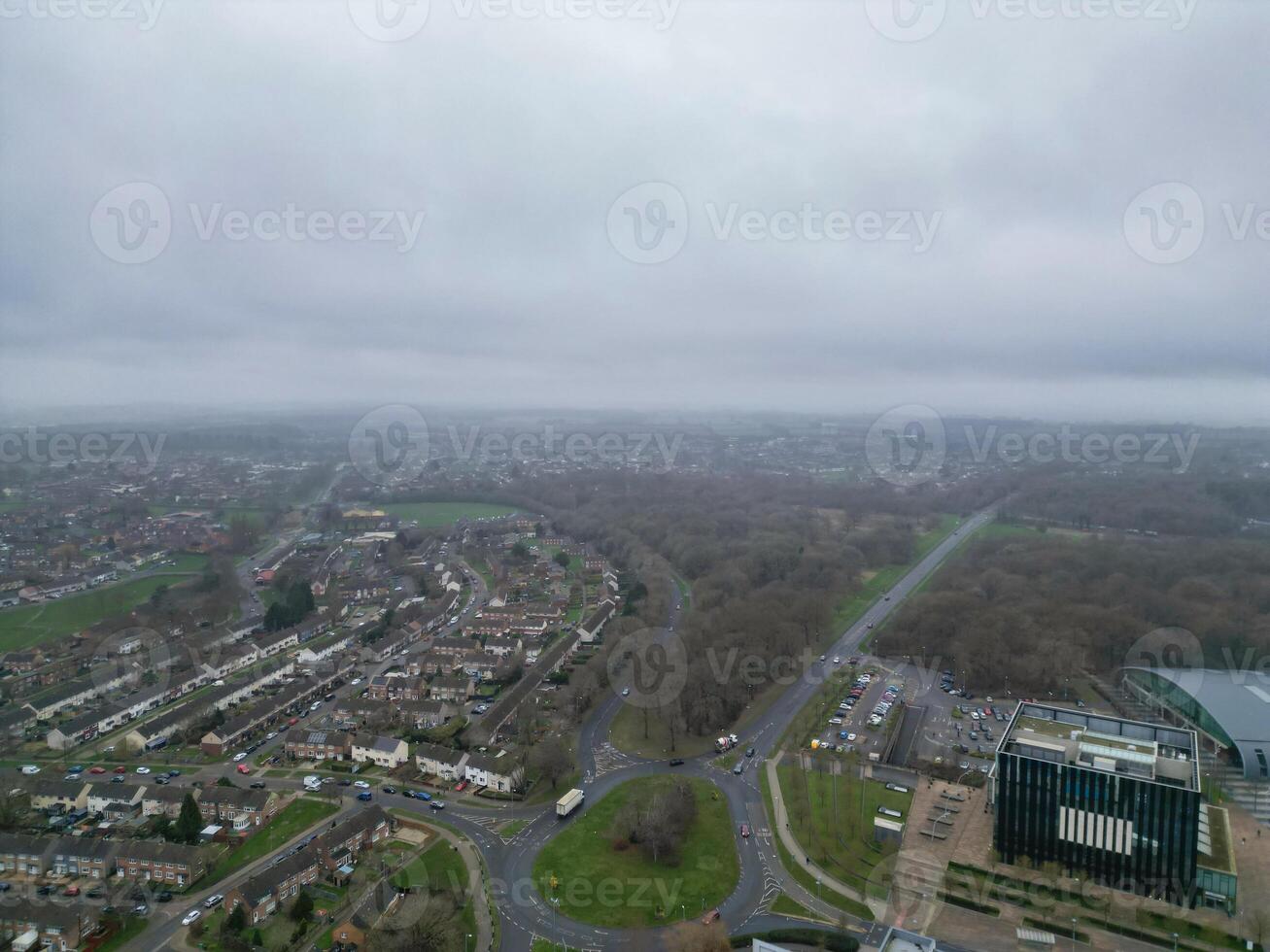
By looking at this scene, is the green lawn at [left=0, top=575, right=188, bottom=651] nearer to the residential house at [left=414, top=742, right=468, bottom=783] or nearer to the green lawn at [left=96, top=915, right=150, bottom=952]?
the residential house at [left=414, top=742, right=468, bottom=783]

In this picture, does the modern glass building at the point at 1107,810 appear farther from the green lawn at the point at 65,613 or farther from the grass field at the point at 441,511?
the grass field at the point at 441,511

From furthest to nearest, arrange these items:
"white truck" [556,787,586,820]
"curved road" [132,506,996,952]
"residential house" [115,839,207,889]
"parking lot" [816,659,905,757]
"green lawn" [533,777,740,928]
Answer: "parking lot" [816,659,905,757] < "white truck" [556,787,586,820] < "residential house" [115,839,207,889] < "green lawn" [533,777,740,928] < "curved road" [132,506,996,952]

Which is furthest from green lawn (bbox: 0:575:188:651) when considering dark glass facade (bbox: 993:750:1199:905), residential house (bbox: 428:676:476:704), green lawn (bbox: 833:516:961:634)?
dark glass facade (bbox: 993:750:1199:905)

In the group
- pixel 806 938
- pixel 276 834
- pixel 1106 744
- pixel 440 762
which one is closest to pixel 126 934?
pixel 276 834

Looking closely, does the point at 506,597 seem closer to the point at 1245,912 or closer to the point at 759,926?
the point at 759,926

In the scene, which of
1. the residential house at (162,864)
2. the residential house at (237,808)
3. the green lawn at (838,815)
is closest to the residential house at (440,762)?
the residential house at (237,808)

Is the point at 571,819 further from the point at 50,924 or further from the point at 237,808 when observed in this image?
the point at 50,924
